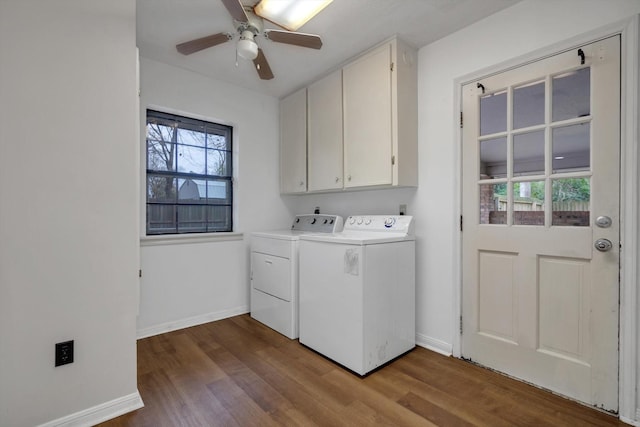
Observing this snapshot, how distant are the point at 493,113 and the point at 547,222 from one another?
81 cm

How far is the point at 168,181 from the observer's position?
278cm

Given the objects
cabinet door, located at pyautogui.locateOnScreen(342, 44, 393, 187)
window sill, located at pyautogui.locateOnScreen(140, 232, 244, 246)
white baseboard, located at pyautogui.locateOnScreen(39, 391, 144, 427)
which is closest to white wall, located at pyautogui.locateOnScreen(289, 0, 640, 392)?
cabinet door, located at pyautogui.locateOnScreen(342, 44, 393, 187)

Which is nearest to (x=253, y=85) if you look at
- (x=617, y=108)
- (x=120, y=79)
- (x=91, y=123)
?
(x=120, y=79)

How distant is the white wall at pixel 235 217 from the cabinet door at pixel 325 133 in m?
0.61

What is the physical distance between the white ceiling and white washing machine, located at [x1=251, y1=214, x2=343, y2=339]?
4.74 feet

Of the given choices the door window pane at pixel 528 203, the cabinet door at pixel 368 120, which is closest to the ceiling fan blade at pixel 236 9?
the cabinet door at pixel 368 120

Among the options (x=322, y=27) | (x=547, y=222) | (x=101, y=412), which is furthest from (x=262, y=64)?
(x=101, y=412)

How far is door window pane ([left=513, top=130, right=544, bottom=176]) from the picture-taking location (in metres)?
1.81

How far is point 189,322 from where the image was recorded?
2.77m

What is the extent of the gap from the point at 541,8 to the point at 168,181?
3088 millimetres

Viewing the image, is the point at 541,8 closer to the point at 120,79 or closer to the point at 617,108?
the point at 617,108

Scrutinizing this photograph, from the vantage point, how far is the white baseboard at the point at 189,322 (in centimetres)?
256

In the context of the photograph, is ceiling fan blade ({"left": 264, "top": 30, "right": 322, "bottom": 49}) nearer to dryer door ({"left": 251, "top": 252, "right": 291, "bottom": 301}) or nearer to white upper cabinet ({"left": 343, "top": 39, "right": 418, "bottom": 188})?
white upper cabinet ({"left": 343, "top": 39, "right": 418, "bottom": 188})

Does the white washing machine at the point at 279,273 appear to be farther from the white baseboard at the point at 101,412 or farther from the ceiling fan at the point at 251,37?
the ceiling fan at the point at 251,37
